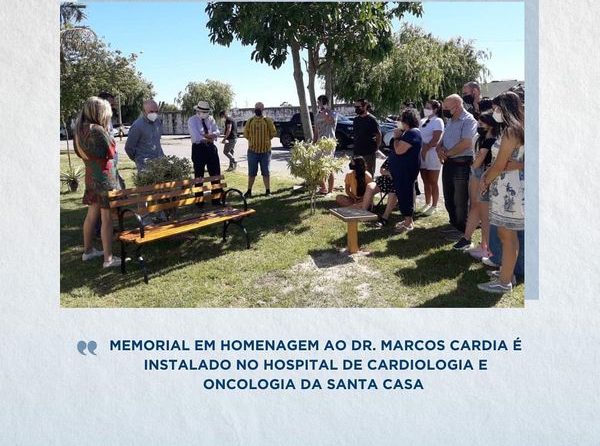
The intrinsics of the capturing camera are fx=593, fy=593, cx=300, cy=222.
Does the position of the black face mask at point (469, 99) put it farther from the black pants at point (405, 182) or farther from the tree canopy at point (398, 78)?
the tree canopy at point (398, 78)

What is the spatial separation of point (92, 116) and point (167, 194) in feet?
3.89

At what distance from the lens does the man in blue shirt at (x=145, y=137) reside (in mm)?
6777

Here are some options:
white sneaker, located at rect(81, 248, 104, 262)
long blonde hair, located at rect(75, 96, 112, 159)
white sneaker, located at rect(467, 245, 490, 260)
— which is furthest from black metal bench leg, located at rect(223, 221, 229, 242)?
white sneaker, located at rect(467, 245, 490, 260)

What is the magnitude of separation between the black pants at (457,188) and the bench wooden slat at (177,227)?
2148 millimetres

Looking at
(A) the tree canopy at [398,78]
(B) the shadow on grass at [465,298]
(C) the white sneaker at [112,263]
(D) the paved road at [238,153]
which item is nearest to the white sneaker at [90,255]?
(C) the white sneaker at [112,263]

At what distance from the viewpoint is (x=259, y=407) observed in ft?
10.4

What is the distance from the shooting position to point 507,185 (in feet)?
14.7

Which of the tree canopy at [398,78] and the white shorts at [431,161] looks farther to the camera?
the tree canopy at [398,78]

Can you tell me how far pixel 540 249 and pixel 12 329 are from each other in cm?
291

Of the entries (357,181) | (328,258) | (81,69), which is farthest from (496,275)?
(81,69)

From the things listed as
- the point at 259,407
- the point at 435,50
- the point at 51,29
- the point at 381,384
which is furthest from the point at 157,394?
the point at 435,50

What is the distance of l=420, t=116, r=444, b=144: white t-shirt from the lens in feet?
23.1

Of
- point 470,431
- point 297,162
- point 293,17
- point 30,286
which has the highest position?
point 293,17

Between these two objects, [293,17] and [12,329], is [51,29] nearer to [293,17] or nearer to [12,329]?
A: [12,329]
